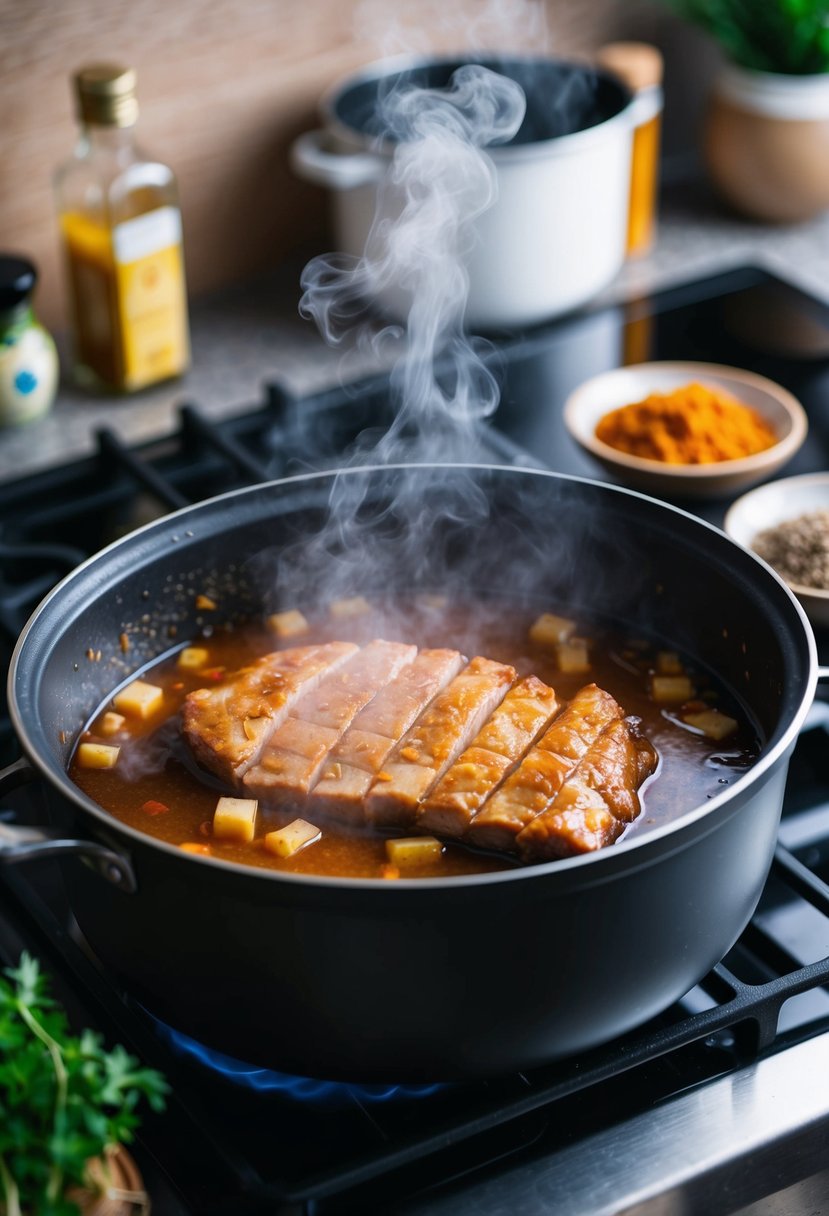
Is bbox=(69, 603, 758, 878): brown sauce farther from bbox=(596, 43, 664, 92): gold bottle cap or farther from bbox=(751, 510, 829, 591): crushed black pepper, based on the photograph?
bbox=(596, 43, 664, 92): gold bottle cap

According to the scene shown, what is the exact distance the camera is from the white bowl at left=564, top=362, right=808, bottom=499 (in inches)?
78.9

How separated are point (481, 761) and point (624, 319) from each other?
4.46 ft

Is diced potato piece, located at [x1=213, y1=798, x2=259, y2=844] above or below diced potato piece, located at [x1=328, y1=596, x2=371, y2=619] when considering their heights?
above

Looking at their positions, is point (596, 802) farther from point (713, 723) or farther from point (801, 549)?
point (801, 549)

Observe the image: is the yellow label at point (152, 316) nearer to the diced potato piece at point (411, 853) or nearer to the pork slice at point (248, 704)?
the pork slice at point (248, 704)

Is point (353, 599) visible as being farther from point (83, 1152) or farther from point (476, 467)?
point (83, 1152)

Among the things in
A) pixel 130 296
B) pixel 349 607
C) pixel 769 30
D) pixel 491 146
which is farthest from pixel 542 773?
pixel 769 30

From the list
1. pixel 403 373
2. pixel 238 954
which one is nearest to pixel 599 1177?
pixel 238 954

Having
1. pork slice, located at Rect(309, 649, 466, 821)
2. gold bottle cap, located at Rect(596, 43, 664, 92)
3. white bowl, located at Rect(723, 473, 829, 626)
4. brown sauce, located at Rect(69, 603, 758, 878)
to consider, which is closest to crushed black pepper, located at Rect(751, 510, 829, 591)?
white bowl, located at Rect(723, 473, 829, 626)

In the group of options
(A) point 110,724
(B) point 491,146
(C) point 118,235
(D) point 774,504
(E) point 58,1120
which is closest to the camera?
(E) point 58,1120

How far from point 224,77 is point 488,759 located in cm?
156

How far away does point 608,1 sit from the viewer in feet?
9.17

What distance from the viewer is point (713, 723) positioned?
4.86 feet

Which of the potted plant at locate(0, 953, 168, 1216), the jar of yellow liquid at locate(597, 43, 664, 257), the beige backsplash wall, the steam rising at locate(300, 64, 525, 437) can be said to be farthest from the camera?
the jar of yellow liquid at locate(597, 43, 664, 257)
